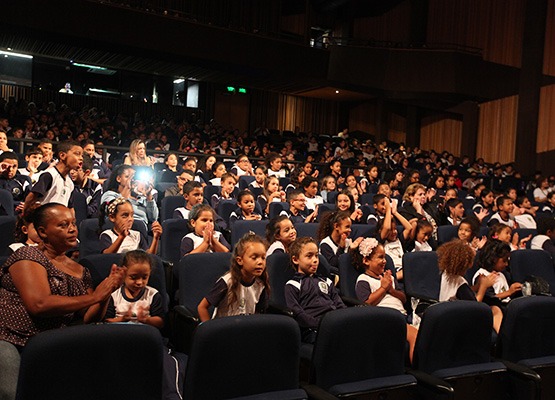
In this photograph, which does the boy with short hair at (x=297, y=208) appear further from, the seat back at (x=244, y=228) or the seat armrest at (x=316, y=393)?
the seat armrest at (x=316, y=393)

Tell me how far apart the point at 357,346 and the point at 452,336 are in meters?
0.49

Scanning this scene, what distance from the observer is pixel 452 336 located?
2.64m

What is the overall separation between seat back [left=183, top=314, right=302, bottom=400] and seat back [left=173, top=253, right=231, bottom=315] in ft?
3.62

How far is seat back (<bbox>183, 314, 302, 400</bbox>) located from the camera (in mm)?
2100

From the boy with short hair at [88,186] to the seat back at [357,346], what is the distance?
3.27 m

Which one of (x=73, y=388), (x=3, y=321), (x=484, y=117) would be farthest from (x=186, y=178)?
(x=484, y=117)

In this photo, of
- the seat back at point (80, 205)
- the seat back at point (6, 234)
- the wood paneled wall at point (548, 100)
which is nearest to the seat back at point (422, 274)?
the seat back at point (6, 234)

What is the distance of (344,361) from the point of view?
2.41 metres

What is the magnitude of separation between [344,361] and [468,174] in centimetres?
1049

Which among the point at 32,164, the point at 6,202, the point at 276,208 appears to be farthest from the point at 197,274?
the point at 32,164

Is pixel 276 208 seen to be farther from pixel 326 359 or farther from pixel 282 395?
pixel 282 395

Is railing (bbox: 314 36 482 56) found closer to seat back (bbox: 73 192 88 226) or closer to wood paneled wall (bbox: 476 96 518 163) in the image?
wood paneled wall (bbox: 476 96 518 163)

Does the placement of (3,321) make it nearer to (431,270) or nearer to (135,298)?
(135,298)

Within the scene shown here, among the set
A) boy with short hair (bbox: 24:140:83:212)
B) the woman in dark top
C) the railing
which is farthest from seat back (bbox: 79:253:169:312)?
the railing
